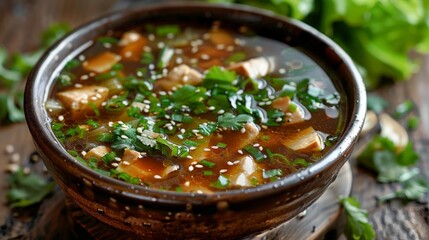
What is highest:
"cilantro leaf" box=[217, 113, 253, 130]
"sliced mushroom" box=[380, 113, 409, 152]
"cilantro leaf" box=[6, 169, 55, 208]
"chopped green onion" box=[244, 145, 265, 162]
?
"cilantro leaf" box=[217, 113, 253, 130]

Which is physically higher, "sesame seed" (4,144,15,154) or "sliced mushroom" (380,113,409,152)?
"sesame seed" (4,144,15,154)

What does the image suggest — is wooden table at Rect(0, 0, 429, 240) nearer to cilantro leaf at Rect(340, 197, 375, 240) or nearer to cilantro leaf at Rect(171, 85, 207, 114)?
cilantro leaf at Rect(340, 197, 375, 240)

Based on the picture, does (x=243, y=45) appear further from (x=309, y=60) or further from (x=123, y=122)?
(x=123, y=122)

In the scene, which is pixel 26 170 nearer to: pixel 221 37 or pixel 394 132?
pixel 221 37

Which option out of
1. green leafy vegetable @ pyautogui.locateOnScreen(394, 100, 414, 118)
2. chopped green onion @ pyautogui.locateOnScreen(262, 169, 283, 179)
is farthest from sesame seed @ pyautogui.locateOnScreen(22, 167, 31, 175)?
green leafy vegetable @ pyautogui.locateOnScreen(394, 100, 414, 118)

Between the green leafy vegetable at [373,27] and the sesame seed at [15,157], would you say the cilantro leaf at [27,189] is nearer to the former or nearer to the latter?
the sesame seed at [15,157]

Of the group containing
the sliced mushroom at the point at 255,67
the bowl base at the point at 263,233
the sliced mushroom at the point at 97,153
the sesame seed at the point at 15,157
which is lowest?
the sesame seed at the point at 15,157

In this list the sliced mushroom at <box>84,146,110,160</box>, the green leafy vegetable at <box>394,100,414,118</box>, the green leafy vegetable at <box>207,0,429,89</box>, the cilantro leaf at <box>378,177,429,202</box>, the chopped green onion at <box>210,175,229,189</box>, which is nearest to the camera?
the chopped green onion at <box>210,175,229,189</box>

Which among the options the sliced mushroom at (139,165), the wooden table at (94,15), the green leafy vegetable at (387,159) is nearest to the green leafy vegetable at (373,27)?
the wooden table at (94,15)
